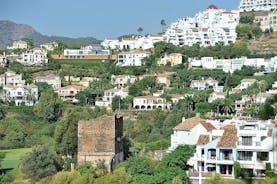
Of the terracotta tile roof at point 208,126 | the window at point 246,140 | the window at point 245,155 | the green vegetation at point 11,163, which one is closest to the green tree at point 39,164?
the green vegetation at point 11,163

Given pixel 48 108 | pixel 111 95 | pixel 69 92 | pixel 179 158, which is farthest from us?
pixel 69 92

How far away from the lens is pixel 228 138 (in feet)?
37.8

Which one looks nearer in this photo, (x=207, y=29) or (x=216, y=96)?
(x=216, y=96)

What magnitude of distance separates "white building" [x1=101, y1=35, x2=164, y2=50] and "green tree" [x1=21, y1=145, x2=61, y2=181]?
28.1 metres

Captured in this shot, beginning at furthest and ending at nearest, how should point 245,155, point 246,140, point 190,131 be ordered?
point 190,131 → point 246,140 → point 245,155

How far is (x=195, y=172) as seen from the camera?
1137cm

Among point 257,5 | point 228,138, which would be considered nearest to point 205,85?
point 228,138

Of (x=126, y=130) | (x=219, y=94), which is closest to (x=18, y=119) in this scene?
(x=126, y=130)

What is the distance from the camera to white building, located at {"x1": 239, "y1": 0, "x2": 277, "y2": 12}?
4722 cm

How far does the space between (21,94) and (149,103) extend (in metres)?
7.29

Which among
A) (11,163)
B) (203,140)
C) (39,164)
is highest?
(203,140)

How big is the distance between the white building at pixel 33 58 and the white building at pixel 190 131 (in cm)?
2503

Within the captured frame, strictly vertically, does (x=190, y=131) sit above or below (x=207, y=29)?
below

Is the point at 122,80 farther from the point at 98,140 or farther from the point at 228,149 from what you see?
the point at 228,149
